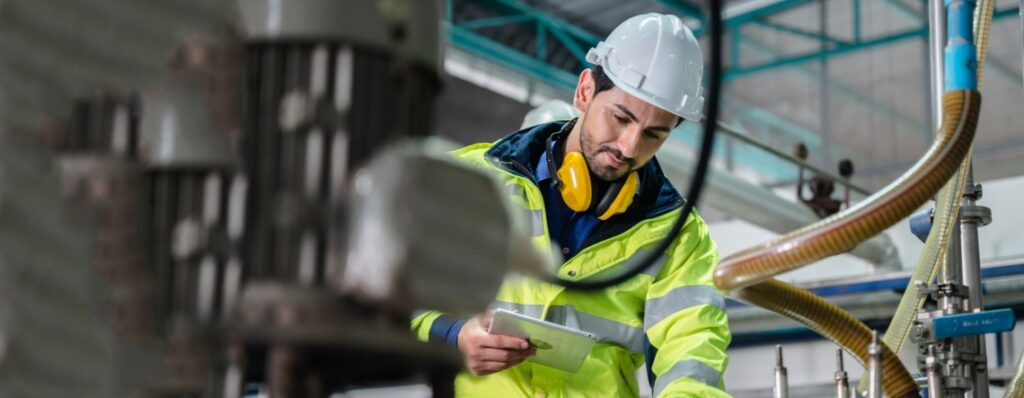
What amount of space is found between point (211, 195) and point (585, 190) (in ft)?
5.05

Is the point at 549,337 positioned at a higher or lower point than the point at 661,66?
lower

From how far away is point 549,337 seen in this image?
71.7 inches

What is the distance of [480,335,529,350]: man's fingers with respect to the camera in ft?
6.09

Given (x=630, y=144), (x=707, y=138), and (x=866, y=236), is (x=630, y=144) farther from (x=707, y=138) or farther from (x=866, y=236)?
(x=707, y=138)

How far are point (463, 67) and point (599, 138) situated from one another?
18.6ft

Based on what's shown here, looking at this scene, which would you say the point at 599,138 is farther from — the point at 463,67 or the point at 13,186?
the point at 463,67

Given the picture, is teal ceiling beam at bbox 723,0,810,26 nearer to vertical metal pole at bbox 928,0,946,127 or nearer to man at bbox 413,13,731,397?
vertical metal pole at bbox 928,0,946,127

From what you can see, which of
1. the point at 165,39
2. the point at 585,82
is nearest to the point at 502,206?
the point at 165,39

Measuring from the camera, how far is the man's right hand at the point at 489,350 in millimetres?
1868

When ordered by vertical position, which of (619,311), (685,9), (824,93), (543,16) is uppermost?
(685,9)

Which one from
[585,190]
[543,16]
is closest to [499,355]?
[585,190]

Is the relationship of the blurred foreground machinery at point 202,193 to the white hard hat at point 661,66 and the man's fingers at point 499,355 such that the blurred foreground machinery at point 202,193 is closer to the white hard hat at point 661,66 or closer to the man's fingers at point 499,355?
the man's fingers at point 499,355

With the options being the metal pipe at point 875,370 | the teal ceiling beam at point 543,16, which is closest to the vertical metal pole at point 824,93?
the teal ceiling beam at point 543,16

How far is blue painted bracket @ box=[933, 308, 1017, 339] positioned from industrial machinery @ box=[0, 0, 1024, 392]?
1.64 m
